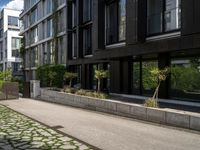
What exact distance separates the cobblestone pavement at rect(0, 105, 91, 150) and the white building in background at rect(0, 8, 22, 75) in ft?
179

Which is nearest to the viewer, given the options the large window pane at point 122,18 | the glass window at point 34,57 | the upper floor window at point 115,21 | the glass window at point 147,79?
the glass window at point 147,79

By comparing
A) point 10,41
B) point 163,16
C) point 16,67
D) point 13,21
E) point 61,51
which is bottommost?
point 16,67

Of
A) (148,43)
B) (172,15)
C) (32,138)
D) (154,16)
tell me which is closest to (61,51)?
(154,16)

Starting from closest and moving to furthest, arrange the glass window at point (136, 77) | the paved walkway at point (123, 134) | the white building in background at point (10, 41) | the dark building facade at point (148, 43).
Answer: the paved walkway at point (123, 134) → the dark building facade at point (148, 43) → the glass window at point (136, 77) → the white building in background at point (10, 41)

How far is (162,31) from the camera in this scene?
15.6 metres

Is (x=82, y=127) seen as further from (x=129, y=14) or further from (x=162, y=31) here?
(x=129, y=14)

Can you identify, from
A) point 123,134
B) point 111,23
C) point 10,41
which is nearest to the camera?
point 123,134

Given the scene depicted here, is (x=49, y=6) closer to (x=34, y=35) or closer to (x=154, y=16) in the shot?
(x=34, y=35)

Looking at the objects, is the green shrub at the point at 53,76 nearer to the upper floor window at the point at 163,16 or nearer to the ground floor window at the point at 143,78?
the ground floor window at the point at 143,78

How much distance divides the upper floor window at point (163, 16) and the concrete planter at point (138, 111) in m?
4.74

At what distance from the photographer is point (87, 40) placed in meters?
27.8

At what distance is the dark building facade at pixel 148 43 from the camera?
519 inches

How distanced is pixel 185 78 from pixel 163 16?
133 inches

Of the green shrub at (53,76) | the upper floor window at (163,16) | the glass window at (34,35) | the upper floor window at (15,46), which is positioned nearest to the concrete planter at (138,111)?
the upper floor window at (163,16)
